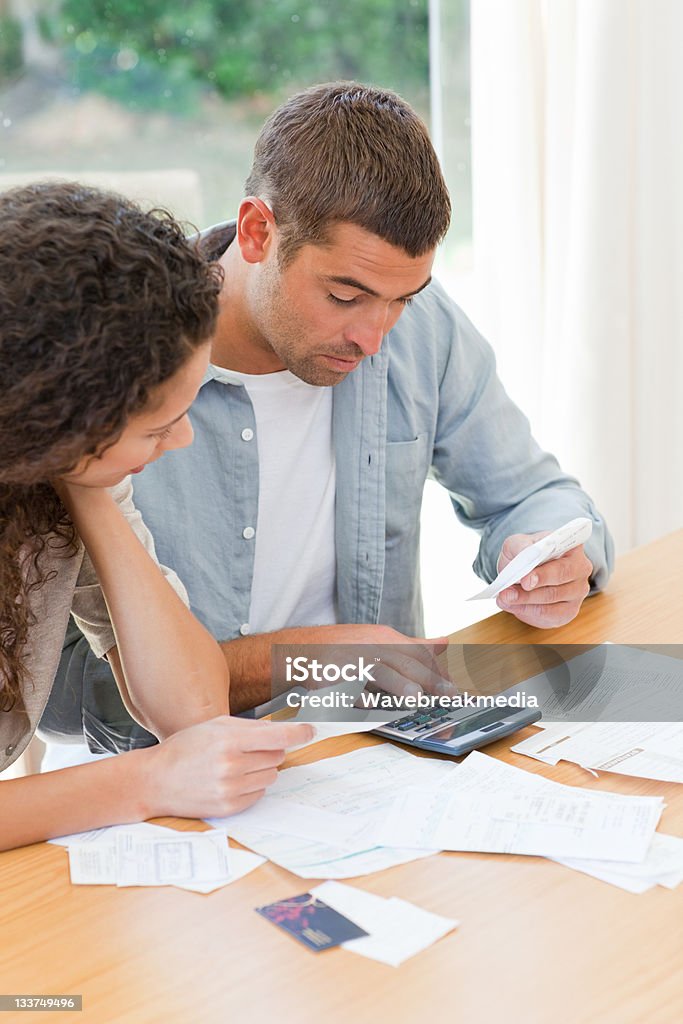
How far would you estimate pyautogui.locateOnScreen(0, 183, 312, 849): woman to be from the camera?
0.86 metres

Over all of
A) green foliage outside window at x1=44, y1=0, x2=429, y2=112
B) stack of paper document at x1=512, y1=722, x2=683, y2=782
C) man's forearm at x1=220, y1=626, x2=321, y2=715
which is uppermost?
green foliage outside window at x1=44, y1=0, x2=429, y2=112

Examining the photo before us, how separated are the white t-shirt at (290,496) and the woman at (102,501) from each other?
0.30 metres

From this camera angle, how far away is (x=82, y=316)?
2.79 ft

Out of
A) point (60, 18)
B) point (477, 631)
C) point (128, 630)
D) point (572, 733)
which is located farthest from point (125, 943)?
point (60, 18)

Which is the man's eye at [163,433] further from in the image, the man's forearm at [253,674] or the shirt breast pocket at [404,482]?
the shirt breast pocket at [404,482]

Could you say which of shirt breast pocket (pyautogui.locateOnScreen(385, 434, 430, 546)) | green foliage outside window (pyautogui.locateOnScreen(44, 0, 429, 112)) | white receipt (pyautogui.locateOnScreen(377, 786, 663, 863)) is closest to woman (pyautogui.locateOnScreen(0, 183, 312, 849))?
white receipt (pyautogui.locateOnScreen(377, 786, 663, 863))

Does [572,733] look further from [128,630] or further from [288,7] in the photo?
[288,7]

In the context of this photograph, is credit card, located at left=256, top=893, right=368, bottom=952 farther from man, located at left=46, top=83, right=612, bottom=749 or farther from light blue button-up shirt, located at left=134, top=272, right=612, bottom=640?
light blue button-up shirt, located at left=134, top=272, right=612, bottom=640

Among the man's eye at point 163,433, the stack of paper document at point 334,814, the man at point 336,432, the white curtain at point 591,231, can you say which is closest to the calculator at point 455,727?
the stack of paper document at point 334,814

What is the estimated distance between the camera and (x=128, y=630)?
1177 millimetres

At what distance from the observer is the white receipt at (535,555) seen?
4.18ft

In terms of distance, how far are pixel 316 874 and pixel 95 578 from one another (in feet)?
1.56

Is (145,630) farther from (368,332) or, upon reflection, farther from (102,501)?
(368,332)

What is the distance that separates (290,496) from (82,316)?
769mm
